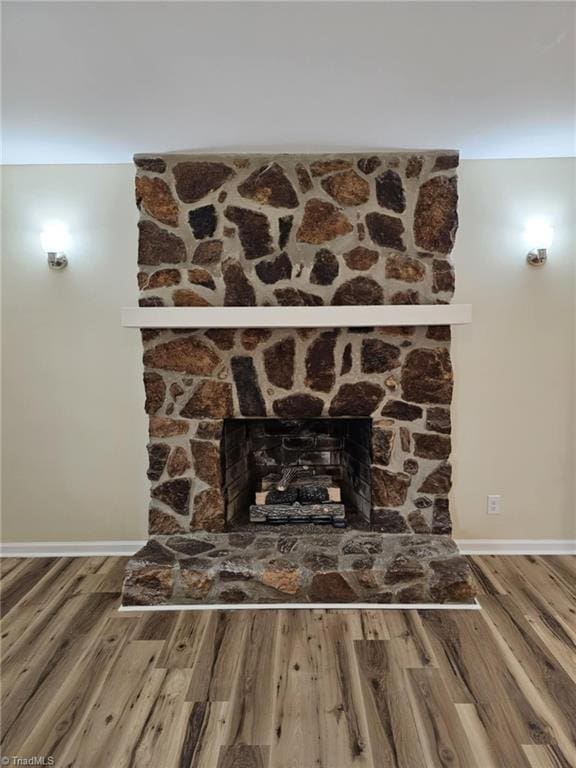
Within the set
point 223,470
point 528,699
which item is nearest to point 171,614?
point 223,470

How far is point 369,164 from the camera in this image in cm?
280

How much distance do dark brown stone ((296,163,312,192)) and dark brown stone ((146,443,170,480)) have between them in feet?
5.39

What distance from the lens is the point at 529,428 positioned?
322 cm

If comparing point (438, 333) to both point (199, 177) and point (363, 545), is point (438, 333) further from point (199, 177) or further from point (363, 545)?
point (199, 177)

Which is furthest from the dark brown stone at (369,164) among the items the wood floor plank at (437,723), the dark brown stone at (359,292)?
the wood floor plank at (437,723)

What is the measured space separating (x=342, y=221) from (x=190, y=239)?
33.5 inches

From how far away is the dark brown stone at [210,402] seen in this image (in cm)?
287

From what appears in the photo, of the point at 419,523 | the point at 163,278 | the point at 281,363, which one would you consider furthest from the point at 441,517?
the point at 163,278

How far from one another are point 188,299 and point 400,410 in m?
1.35

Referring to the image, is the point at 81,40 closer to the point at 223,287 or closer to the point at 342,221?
the point at 223,287

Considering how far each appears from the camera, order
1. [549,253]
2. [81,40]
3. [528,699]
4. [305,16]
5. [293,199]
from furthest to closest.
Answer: [549,253] → [293,199] → [528,699] → [81,40] → [305,16]

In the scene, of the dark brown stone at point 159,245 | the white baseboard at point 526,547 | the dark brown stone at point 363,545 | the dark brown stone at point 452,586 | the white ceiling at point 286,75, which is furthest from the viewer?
the white baseboard at point 526,547

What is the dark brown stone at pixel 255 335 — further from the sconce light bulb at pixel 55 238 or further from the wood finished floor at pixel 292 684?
the wood finished floor at pixel 292 684

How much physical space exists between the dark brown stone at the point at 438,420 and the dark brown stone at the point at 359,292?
Result: 27.0 inches
